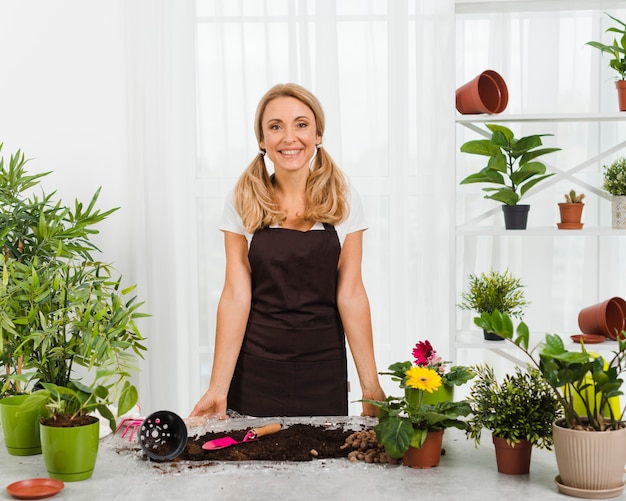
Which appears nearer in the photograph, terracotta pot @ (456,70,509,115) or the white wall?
terracotta pot @ (456,70,509,115)

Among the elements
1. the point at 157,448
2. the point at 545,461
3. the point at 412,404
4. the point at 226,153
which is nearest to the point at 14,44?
the point at 226,153

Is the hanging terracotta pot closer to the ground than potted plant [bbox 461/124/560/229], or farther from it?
closer to the ground

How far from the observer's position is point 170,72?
3713 mm

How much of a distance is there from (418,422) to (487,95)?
1.85m

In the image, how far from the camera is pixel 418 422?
1.69 m

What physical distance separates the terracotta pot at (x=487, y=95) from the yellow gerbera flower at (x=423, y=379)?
65.1 inches

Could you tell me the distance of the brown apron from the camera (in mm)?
2688

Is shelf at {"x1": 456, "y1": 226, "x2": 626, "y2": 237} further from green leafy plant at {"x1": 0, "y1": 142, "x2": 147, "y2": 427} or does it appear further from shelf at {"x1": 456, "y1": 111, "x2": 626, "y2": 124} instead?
green leafy plant at {"x1": 0, "y1": 142, "x2": 147, "y2": 427}

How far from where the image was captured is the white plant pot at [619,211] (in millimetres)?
3126

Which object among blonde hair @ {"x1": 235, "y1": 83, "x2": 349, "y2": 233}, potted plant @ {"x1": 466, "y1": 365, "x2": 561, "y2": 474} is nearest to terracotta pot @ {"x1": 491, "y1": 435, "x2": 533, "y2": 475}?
potted plant @ {"x1": 466, "y1": 365, "x2": 561, "y2": 474}

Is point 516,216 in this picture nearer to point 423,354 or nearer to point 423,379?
point 423,354

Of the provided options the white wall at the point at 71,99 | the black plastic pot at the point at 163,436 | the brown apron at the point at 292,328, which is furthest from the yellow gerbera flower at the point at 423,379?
the white wall at the point at 71,99

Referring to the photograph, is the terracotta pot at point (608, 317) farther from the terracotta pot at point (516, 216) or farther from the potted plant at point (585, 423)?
the potted plant at point (585, 423)

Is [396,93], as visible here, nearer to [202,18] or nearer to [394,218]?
[394,218]
